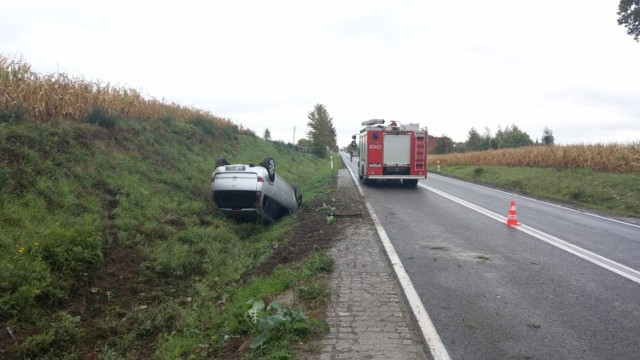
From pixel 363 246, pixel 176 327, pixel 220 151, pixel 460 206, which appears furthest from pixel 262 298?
pixel 220 151

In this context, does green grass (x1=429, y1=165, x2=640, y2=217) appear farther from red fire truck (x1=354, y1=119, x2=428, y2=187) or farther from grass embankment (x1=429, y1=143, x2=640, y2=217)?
red fire truck (x1=354, y1=119, x2=428, y2=187)

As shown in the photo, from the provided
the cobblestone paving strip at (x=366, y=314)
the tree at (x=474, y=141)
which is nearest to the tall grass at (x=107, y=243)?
the cobblestone paving strip at (x=366, y=314)

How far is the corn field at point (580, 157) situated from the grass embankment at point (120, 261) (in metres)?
17.2

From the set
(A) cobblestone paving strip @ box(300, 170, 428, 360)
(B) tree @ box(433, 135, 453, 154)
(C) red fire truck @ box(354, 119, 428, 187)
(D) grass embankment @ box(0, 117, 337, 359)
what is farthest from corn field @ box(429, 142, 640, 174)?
(B) tree @ box(433, 135, 453, 154)

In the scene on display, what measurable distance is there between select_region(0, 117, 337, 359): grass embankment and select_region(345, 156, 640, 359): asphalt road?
154cm

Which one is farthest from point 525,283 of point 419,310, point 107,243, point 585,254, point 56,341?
point 107,243

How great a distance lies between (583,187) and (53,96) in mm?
19486

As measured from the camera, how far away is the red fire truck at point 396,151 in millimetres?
18641

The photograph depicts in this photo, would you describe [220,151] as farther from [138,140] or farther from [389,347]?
[389,347]

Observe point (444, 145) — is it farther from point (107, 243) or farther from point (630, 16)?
point (107, 243)

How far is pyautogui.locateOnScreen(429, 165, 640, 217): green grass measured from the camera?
15.7 m

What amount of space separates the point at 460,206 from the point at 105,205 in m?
9.51

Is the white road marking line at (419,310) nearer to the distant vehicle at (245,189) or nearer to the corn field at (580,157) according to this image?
the distant vehicle at (245,189)

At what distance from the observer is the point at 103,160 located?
10.4 m
